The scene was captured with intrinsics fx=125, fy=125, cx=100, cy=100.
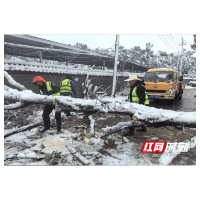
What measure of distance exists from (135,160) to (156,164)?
12.1 inches

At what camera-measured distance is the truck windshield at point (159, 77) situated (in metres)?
5.58

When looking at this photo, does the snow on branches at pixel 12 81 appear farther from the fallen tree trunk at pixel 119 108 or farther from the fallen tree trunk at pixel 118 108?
the fallen tree trunk at pixel 119 108

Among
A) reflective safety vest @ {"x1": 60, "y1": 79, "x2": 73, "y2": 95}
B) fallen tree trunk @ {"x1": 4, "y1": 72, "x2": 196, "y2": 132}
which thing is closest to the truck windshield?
reflective safety vest @ {"x1": 60, "y1": 79, "x2": 73, "y2": 95}

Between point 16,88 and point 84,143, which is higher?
point 16,88

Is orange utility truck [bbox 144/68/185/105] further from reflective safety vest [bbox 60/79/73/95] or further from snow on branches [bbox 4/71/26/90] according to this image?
snow on branches [bbox 4/71/26/90]

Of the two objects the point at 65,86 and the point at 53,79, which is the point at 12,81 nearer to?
the point at 65,86

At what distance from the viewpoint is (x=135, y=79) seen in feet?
8.75

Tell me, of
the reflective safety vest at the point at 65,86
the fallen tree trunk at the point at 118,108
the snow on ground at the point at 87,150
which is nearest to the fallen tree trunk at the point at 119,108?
the fallen tree trunk at the point at 118,108
